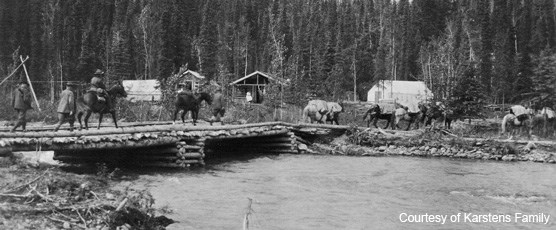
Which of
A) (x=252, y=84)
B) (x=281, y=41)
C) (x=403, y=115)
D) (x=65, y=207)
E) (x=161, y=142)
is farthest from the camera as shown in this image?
(x=281, y=41)

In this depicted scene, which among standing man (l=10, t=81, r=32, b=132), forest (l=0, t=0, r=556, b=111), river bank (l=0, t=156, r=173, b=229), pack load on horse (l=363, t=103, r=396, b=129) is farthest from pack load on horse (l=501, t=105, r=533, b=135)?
forest (l=0, t=0, r=556, b=111)

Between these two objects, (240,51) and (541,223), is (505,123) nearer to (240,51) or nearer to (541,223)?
(541,223)

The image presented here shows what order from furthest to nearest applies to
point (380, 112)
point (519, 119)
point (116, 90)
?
1. point (380, 112)
2. point (519, 119)
3. point (116, 90)

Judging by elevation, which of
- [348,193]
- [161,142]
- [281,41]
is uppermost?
[281,41]

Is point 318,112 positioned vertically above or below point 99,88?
below

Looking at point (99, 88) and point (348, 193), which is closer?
point (348, 193)

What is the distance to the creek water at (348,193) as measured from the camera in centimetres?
1178

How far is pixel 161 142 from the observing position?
1761 cm

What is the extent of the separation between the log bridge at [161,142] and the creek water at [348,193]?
1020 millimetres

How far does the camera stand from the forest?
68.8m

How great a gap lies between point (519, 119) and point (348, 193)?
46.1 ft

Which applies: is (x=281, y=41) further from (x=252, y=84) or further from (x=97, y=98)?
(x=97, y=98)

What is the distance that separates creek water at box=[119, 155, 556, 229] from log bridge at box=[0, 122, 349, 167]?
40.2 inches

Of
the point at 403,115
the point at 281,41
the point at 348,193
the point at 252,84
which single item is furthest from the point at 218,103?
the point at 281,41
